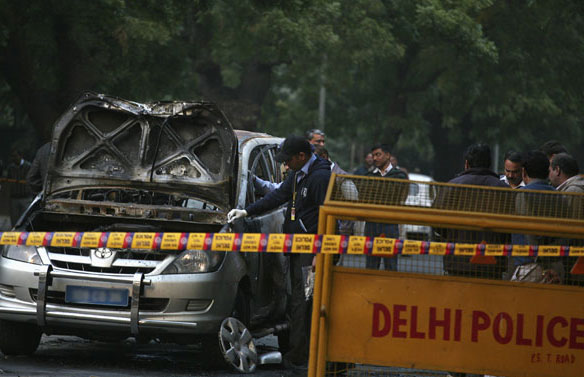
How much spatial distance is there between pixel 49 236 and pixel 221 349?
152 centimetres

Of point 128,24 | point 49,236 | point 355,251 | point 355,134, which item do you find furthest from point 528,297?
point 355,134

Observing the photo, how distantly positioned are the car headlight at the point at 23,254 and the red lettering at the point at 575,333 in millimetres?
4071

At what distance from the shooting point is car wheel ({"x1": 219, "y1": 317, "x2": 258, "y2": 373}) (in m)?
8.27

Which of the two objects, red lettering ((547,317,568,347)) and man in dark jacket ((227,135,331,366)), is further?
man in dark jacket ((227,135,331,366))

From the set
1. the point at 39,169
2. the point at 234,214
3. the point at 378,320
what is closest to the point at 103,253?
the point at 234,214

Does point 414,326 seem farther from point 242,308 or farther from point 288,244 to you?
point 242,308

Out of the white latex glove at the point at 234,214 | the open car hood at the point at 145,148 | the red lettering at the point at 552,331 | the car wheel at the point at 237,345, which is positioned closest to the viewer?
the red lettering at the point at 552,331

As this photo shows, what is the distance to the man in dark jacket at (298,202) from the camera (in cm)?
874

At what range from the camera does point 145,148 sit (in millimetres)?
9148

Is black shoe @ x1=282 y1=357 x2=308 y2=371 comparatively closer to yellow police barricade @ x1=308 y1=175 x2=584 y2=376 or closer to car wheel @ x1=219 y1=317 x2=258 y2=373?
car wheel @ x1=219 y1=317 x2=258 y2=373

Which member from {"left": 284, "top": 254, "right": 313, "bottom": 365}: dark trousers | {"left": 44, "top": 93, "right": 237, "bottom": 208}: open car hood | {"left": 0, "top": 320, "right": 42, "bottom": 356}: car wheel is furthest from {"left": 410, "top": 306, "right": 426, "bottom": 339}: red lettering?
{"left": 0, "top": 320, "right": 42, "bottom": 356}: car wheel

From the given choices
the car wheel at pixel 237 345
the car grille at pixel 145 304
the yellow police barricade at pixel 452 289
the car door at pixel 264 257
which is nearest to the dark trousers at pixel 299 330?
the car wheel at pixel 237 345

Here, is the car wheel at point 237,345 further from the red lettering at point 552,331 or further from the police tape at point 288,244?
the red lettering at point 552,331

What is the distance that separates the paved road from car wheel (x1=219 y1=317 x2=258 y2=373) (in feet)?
0.72
